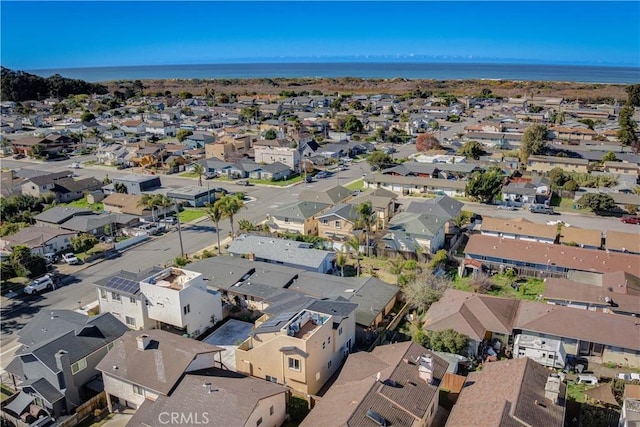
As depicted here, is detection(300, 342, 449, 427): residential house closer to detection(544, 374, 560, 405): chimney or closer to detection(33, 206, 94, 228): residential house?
detection(544, 374, 560, 405): chimney

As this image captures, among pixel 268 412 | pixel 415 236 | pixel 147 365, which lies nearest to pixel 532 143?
pixel 415 236

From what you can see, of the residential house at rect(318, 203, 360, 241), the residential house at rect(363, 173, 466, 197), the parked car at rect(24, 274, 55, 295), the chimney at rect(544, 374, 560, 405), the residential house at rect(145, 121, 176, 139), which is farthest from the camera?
the residential house at rect(145, 121, 176, 139)

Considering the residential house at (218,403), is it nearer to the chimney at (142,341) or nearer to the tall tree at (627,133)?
the chimney at (142,341)

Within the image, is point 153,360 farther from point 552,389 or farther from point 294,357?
point 552,389

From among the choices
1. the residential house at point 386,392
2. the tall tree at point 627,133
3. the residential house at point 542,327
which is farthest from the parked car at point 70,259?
the tall tree at point 627,133

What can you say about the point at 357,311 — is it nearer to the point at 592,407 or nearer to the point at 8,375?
the point at 592,407

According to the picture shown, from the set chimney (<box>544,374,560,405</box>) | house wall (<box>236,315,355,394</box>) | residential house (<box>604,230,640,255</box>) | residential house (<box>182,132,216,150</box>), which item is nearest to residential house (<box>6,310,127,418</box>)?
house wall (<box>236,315,355,394</box>)

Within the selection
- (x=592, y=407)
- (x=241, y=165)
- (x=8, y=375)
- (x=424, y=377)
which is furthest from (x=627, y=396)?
(x=241, y=165)
